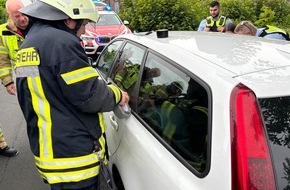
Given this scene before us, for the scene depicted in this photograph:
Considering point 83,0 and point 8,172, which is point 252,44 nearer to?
point 83,0

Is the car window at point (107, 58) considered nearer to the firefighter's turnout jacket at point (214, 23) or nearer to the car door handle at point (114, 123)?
the car door handle at point (114, 123)

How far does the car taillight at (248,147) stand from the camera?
1.36 metres

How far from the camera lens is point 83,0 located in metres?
2.16

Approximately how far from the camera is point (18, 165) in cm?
404

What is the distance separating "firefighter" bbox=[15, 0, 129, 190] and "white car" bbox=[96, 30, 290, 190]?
250 millimetres

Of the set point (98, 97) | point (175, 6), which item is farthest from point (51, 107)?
point (175, 6)

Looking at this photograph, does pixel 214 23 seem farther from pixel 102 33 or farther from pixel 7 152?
pixel 102 33

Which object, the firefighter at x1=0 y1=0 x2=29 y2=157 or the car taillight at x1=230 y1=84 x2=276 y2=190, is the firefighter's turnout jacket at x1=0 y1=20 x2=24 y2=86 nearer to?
the firefighter at x1=0 y1=0 x2=29 y2=157

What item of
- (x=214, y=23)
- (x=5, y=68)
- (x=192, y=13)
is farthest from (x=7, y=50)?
(x=192, y=13)

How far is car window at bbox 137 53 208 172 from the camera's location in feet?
5.36

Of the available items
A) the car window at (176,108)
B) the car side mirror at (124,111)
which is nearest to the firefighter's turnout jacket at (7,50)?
the car side mirror at (124,111)

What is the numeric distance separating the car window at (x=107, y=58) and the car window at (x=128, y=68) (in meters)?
0.26

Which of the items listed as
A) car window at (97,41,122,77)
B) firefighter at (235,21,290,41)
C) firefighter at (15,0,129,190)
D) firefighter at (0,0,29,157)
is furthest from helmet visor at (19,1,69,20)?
firefighter at (235,21,290,41)

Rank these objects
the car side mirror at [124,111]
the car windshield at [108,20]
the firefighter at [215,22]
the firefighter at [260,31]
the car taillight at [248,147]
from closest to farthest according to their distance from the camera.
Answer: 1. the car taillight at [248,147]
2. the car side mirror at [124,111]
3. the firefighter at [260,31]
4. the firefighter at [215,22]
5. the car windshield at [108,20]
